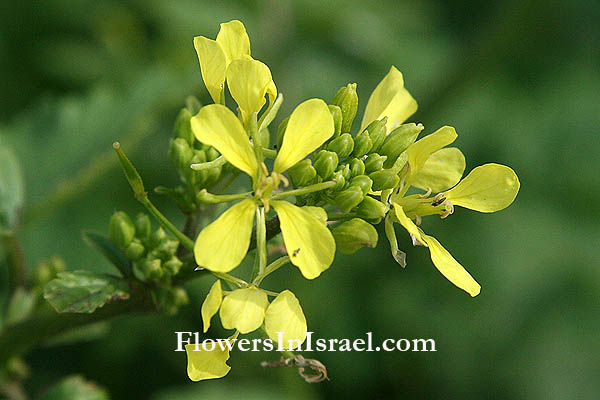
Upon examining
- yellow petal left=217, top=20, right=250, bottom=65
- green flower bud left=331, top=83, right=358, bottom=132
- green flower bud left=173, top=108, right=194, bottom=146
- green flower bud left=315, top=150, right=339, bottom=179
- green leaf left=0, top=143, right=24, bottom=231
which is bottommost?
green flower bud left=315, top=150, right=339, bottom=179

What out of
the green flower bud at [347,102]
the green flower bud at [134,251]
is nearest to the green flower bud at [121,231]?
the green flower bud at [134,251]

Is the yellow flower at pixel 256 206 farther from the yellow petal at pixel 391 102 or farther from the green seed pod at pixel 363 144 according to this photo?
the yellow petal at pixel 391 102

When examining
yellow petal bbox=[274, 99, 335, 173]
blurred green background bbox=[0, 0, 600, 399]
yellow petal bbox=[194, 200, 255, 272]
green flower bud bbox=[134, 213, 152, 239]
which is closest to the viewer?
yellow petal bbox=[194, 200, 255, 272]

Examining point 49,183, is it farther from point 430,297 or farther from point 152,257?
point 430,297

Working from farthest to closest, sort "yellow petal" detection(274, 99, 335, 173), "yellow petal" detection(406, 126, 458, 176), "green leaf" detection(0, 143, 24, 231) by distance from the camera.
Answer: "green leaf" detection(0, 143, 24, 231) → "yellow petal" detection(406, 126, 458, 176) → "yellow petal" detection(274, 99, 335, 173)

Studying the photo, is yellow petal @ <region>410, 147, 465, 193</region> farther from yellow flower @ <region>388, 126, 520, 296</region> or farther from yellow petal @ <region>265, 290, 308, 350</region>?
yellow petal @ <region>265, 290, 308, 350</region>

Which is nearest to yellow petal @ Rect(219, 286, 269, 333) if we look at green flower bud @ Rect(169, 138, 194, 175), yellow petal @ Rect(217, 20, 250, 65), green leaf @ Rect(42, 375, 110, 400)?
green flower bud @ Rect(169, 138, 194, 175)

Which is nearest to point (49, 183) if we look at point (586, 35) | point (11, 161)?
point (11, 161)

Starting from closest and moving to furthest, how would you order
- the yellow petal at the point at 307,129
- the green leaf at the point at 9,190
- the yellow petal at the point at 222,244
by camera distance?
the yellow petal at the point at 222,244 → the yellow petal at the point at 307,129 → the green leaf at the point at 9,190
